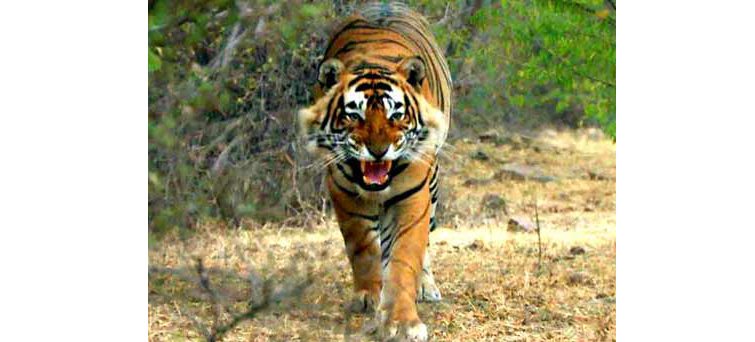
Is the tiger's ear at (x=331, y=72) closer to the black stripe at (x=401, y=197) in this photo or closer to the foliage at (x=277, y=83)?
the foliage at (x=277, y=83)

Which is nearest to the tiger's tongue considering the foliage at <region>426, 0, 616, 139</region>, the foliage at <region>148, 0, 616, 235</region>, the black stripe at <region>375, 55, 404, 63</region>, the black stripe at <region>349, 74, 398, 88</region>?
the black stripe at <region>349, 74, 398, 88</region>

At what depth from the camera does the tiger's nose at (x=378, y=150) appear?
17.6 ft

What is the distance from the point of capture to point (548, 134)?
9.69 m

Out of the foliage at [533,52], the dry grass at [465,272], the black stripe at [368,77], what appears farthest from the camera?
the foliage at [533,52]

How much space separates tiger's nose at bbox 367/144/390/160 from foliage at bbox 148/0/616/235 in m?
1.06

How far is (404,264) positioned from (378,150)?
0.49 m

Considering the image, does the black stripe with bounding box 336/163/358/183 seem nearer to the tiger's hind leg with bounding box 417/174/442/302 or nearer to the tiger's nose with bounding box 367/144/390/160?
the tiger's nose with bounding box 367/144/390/160

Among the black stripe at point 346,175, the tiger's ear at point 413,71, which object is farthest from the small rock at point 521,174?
the black stripe at point 346,175

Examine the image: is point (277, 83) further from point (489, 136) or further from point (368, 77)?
point (489, 136)

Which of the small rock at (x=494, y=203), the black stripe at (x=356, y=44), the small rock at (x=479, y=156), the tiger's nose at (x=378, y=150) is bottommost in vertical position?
the small rock at (x=494, y=203)

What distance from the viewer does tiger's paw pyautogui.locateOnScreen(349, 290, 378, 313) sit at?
5477 mm
